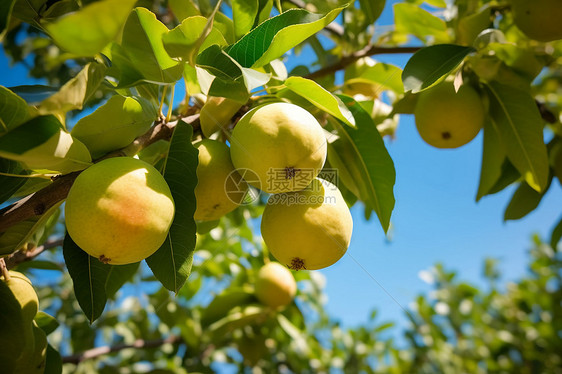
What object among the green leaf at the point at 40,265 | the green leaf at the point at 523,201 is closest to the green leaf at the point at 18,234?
the green leaf at the point at 40,265

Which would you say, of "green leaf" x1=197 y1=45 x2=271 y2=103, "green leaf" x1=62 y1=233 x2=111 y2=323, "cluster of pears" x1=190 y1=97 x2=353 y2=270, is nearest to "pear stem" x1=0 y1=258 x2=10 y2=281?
"green leaf" x1=62 y1=233 x2=111 y2=323

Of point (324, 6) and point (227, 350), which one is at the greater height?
point (324, 6)

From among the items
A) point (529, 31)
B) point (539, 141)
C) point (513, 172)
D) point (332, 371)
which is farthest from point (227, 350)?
point (529, 31)

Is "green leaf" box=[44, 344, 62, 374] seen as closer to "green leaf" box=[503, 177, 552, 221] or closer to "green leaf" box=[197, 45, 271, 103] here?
"green leaf" box=[197, 45, 271, 103]

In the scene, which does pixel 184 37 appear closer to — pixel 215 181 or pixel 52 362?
pixel 215 181

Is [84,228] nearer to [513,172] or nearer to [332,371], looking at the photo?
[513,172]

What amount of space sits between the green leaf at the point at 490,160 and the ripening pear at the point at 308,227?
1.06 m

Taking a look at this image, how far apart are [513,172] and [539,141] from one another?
0.41 meters

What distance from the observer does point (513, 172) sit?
7.11 feet

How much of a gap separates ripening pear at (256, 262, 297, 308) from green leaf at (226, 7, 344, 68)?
179cm

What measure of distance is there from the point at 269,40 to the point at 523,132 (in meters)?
1.25

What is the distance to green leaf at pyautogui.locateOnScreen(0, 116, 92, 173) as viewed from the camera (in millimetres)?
920

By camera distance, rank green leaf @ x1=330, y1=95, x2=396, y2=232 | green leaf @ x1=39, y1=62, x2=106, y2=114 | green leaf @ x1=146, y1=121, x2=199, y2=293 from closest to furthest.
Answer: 1. green leaf @ x1=39, y1=62, x2=106, y2=114
2. green leaf @ x1=146, y1=121, x2=199, y2=293
3. green leaf @ x1=330, y1=95, x2=396, y2=232

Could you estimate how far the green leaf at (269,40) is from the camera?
3.96ft
